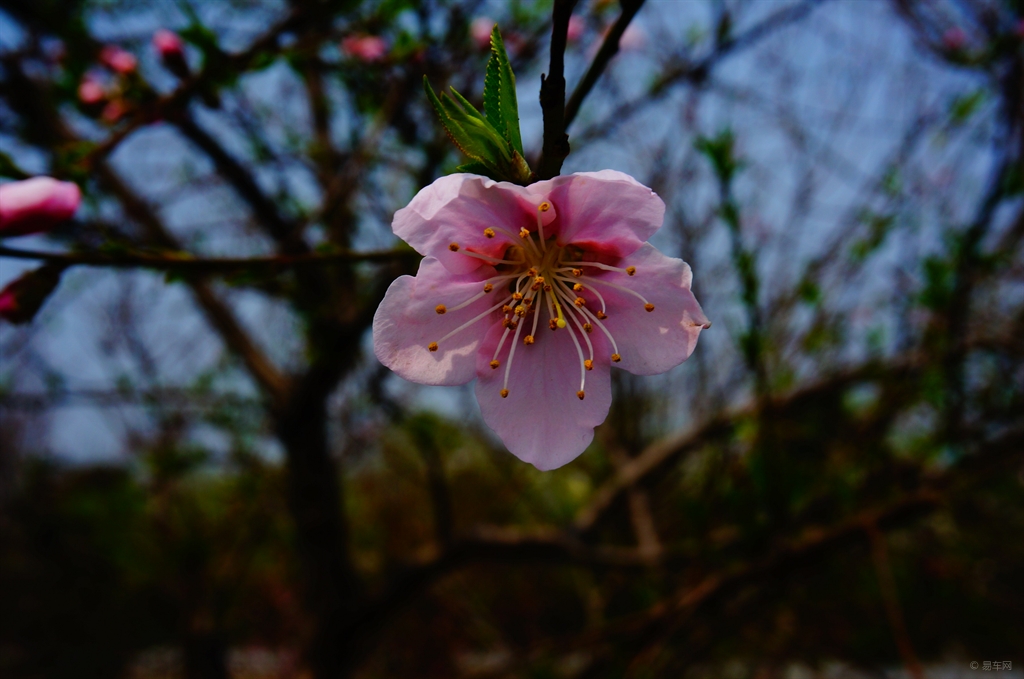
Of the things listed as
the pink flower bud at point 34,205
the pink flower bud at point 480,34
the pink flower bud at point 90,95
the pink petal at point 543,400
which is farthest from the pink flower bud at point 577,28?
the pink flower bud at point 34,205

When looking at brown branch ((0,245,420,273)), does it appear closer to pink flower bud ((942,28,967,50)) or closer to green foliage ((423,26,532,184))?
green foliage ((423,26,532,184))

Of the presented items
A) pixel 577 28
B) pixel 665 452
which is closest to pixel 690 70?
pixel 577 28

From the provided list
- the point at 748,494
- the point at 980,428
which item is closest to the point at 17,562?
the point at 748,494

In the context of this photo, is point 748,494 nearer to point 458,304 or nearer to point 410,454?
point 458,304

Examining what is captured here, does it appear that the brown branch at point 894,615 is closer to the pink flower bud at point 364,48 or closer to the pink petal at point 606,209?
the pink petal at point 606,209

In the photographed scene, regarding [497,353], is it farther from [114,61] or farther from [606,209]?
[114,61]

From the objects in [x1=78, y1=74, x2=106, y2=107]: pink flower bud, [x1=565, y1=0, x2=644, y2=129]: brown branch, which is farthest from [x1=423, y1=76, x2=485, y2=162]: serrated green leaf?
[x1=78, y1=74, x2=106, y2=107]: pink flower bud
